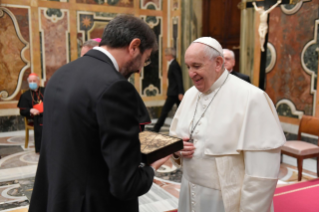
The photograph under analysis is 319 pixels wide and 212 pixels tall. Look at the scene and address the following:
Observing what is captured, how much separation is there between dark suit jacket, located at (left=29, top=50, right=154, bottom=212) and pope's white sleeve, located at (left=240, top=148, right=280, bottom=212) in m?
0.74

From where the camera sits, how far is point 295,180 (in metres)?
4.54

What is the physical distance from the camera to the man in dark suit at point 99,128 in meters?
1.21

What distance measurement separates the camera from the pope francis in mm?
1890

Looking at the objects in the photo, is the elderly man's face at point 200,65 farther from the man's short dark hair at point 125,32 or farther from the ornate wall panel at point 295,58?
the ornate wall panel at point 295,58

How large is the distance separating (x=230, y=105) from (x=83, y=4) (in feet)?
23.0

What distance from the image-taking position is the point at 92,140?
129cm

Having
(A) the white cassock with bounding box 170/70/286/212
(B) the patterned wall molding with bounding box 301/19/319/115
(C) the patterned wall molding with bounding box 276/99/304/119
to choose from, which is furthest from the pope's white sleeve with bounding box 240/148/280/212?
(C) the patterned wall molding with bounding box 276/99/304/119

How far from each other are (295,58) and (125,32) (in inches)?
202

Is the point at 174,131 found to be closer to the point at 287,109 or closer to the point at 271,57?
the point at 287,109

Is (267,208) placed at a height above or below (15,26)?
below

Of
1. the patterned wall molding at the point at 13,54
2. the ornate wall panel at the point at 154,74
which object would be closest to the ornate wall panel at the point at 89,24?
the patterned wall molding at the point at 13,54

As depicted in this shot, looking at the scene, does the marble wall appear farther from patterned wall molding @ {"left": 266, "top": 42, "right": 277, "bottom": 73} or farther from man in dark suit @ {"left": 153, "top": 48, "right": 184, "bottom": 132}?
patterned wall molding @ {"left": 266, "top": 42, "right": 277, "bottom": 73}

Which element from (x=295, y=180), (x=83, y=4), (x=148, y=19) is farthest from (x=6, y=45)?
(x=295, y=180)

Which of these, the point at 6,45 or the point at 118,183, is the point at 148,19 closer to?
the point at 6,45
